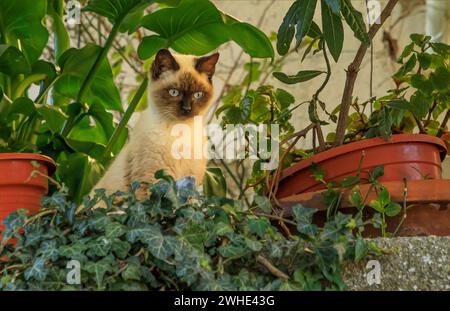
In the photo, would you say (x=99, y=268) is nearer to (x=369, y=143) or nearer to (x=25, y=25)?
(x=369, y=143)

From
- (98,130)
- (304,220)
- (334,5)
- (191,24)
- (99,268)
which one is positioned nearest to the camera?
(99,268)

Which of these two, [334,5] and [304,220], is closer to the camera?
[304,220]

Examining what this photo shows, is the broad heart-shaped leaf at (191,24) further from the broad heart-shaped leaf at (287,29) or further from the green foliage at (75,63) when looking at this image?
the broad heart-shaped leaf at (287,29)

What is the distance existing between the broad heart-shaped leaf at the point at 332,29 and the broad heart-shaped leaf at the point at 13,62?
0.68m

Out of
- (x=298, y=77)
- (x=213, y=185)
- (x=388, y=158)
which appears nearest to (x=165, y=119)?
(x=213, y=185)

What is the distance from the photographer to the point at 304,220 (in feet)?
3.87

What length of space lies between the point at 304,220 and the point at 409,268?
185mm

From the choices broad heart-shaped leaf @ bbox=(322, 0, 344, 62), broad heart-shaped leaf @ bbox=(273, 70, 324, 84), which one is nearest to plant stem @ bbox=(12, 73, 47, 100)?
broad heart-shaped leaf @ bbox=(273, 70, 324, 84)

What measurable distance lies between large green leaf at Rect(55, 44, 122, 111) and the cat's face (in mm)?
184

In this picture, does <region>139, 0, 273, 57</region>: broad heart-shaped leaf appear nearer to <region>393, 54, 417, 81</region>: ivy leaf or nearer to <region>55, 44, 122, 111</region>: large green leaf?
<region>55, 44, 122, 111</region>: large green leaf

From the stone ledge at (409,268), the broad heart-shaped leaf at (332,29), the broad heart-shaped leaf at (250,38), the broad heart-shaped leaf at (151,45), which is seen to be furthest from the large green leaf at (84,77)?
the stone ledge at (409,268)

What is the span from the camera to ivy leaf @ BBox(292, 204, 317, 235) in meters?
1.17

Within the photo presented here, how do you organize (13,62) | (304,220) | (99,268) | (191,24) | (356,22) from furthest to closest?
(191,24), (13,62), (356,22), (304,220), (99,268)
